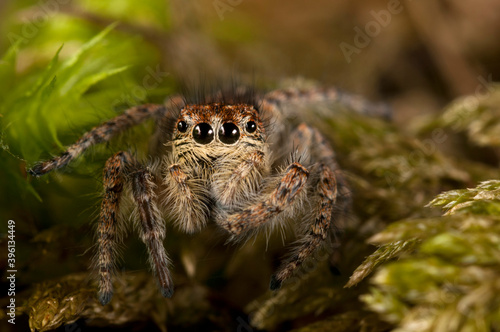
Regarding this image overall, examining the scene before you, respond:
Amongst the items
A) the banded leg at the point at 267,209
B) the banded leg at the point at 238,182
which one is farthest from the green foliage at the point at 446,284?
the banded leg at the point at 238,182

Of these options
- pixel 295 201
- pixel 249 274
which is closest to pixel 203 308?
pixel 249 274

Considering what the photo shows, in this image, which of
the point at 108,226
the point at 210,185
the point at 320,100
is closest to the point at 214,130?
the point at 210,185

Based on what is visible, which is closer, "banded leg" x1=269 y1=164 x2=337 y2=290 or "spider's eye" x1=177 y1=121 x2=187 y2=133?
"banded leg" x1=269 y1=164 x2=337 y2=290

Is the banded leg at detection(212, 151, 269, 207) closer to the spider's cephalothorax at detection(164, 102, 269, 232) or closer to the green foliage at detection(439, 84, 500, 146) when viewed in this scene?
the spider's cephalothorax at detection(164, 102, 269, 232)

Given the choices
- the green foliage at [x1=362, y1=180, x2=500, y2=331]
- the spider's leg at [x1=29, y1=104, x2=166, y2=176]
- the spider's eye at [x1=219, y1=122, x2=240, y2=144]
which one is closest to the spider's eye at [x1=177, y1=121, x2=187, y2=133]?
the spider's eye at [x1=219, y1=122, x2=240, y2=144]

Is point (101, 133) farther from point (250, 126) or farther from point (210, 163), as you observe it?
point (250, 126)

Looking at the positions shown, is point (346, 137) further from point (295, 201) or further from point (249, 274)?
point (295, 201)

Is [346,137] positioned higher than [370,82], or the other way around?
[370,82]
